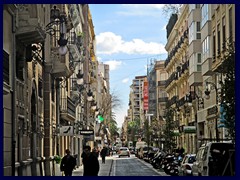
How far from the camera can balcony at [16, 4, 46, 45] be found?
1534 centimetres

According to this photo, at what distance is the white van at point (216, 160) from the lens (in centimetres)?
1207

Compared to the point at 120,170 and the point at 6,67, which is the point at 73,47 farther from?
the point at 6,67

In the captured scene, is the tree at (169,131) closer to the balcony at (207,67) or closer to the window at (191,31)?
the window at (191,31)

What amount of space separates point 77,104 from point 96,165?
12.3 m

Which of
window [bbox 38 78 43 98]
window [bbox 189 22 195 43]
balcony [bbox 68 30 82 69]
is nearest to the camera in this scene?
window [bbox 38 78 43 98]

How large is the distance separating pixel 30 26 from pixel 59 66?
3.69 metres

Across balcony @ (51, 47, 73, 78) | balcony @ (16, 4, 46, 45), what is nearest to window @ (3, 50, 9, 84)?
balcony @ (16, 4, 46, 45)

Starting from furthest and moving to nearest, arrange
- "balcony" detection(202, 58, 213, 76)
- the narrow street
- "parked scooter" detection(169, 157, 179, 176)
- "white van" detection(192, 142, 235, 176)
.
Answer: "balcony" detection(202, 58, 213, 76), "parked scooter" detection(169, 157, 179, 176), the narrow street, "white van" detection(192, 142, 235, 176)

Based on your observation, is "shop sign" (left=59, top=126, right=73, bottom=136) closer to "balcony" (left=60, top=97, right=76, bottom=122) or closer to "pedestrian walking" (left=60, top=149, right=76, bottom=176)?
"balcony" (left=60, top=97, right=76, bottom=122)

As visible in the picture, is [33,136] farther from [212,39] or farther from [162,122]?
[162,122]

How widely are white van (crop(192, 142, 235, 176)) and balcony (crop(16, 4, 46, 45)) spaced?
5161 mm

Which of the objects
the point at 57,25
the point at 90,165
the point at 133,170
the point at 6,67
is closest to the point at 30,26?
the point at 57,25

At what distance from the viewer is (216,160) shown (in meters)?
14.1

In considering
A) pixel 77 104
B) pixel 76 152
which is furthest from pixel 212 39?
pixel 76 152
